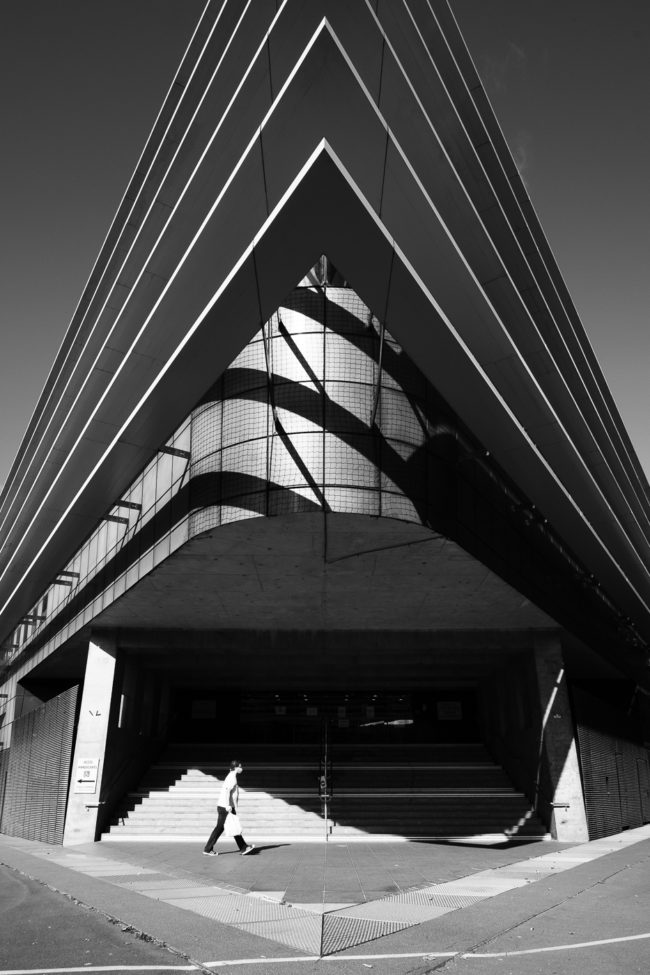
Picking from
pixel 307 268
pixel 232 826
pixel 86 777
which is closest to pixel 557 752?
pixel 232 826

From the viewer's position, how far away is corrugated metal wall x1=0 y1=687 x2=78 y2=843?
19.6 meters

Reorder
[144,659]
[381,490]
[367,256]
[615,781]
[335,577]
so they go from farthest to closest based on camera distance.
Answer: [144,659]
[615,781]
[335,577]
[381,490]
[367,256]

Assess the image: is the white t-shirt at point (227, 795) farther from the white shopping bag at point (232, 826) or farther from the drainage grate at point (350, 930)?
the drainage grate at point (350, 930)

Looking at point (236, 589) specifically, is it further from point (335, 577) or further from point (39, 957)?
point (39, 957)

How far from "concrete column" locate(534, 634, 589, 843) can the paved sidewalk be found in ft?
9.91

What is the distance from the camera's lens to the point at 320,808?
836 inches

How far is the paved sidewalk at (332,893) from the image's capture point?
235 inches

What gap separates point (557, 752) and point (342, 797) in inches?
266

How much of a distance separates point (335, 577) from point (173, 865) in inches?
261

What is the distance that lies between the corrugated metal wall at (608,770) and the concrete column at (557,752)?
15.7 inches

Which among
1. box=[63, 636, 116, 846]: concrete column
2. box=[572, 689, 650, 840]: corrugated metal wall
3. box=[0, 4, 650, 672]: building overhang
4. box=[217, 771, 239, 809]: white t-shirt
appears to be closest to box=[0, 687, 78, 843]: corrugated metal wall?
box=[63, 636, 116, 846]: concrete column

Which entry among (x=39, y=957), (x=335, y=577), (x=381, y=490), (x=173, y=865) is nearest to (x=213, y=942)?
→ (x=39, y=957)

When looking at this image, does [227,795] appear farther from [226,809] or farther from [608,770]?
[608,770]

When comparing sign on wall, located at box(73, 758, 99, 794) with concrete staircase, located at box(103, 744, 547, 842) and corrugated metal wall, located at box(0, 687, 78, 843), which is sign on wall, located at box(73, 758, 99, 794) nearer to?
corrugated metal wall, located at box(0, 687, 78, 843)
